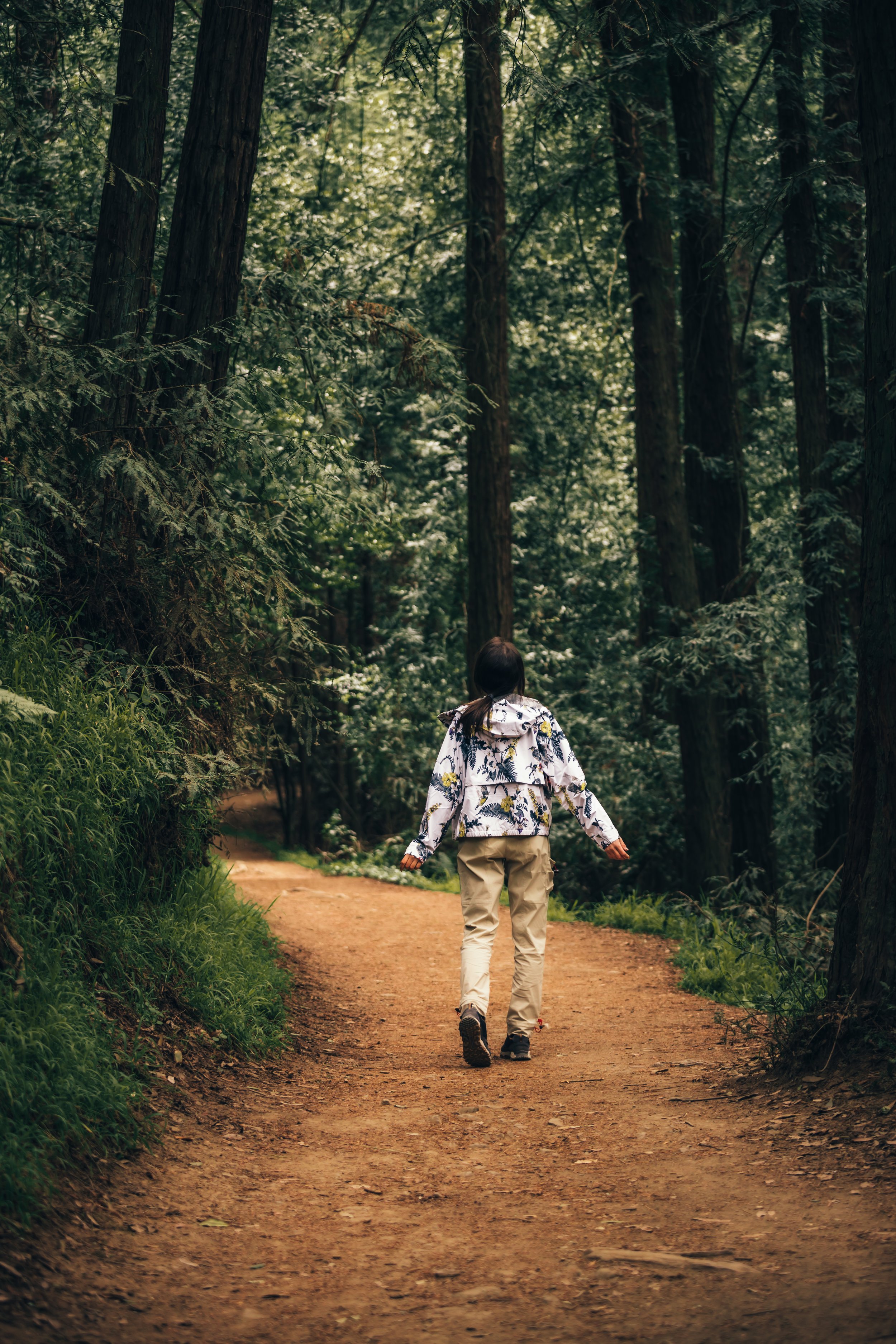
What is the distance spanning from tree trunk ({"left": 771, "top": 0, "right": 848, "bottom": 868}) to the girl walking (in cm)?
514

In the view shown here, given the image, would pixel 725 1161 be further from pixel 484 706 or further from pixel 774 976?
pixel 774 976

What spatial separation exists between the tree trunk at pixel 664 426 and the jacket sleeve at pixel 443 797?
6.55 metres

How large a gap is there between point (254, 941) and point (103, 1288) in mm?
3807

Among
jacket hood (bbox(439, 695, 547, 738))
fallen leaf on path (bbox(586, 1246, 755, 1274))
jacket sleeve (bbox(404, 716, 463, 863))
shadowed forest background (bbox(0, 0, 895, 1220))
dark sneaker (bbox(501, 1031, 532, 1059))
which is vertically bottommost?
fallen leaf on path (bbox(586, 1246, 755, 1274))

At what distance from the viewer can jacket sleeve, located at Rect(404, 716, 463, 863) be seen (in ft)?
18.8

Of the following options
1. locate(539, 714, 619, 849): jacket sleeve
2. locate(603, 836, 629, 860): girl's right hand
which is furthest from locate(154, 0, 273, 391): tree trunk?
locate(603, 836, 629, 860): girl's right hand

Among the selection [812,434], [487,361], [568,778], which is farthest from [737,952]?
[487,361]

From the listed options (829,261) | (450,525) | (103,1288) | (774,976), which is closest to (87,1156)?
(103,1288)

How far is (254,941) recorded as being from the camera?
6863 millimetres

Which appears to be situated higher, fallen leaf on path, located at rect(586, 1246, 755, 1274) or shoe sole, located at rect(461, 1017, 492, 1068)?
shoe sole, located at rect(461, 1017, 492, 1068)

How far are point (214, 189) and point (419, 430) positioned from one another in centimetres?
1004

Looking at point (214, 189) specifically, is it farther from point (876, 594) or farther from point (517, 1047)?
point (517, 1047)

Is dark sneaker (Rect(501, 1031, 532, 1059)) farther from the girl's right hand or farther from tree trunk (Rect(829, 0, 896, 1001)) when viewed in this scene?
tree trunk (Rect(829, 0, 896, 1001))

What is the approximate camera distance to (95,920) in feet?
16.4
